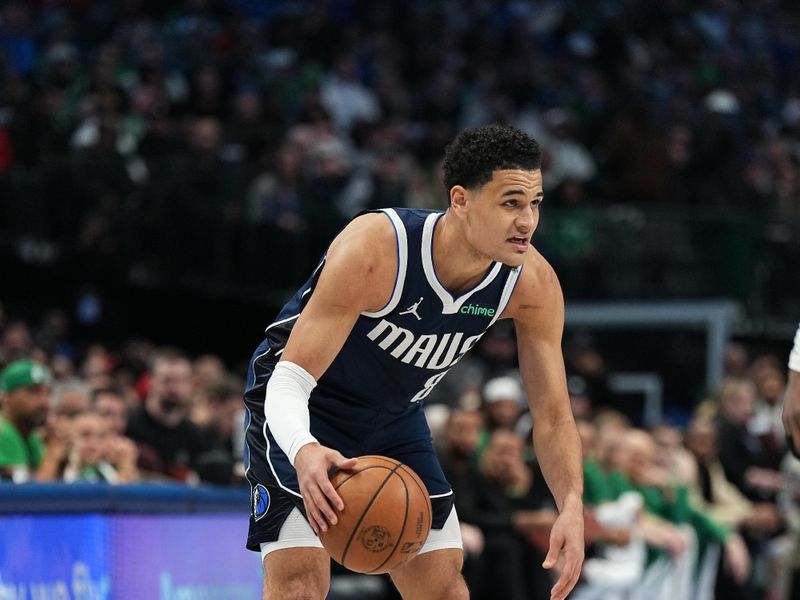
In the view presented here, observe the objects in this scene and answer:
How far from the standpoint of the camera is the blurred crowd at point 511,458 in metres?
8.70

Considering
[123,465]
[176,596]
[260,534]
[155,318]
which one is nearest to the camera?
[260,534]

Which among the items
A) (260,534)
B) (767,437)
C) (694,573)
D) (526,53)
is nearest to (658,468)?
(694,573)

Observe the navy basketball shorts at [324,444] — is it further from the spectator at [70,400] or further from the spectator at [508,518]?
the spectator at [508,518]

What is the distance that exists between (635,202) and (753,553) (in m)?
5.34

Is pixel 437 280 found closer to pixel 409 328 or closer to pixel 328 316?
pixel 409 328

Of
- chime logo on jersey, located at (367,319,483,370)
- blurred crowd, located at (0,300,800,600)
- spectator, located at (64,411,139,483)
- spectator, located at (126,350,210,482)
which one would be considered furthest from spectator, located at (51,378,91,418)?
chime logo on jersey, located at (367,319,483,370)

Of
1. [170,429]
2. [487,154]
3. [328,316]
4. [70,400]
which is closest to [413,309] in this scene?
[328,316]

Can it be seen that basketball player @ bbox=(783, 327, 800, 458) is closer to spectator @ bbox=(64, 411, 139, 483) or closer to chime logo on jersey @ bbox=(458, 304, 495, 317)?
chime logo on jersey @ bbox=(458, 304, 495, 317)

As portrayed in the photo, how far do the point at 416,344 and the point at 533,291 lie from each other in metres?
0.48

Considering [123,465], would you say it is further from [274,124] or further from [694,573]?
[274,124]

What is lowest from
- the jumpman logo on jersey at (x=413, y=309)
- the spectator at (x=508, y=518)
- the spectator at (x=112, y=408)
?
the spectator at (x=508, y=518)

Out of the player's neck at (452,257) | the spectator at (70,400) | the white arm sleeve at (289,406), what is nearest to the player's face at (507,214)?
the player's neck at (452,257)

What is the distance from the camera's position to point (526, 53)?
19.8 meters

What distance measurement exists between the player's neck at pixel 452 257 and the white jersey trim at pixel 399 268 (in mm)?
115
